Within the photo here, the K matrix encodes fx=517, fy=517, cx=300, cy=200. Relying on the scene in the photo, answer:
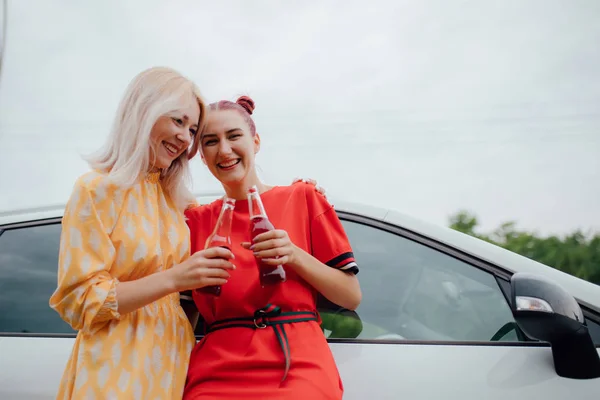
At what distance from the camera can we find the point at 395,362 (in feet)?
6.05

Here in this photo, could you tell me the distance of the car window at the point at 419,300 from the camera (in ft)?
6.44

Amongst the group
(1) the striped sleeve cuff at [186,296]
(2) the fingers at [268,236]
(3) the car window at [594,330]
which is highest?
(2) the fingers at [268,236]

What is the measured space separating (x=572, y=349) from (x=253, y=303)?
1068 millimetres

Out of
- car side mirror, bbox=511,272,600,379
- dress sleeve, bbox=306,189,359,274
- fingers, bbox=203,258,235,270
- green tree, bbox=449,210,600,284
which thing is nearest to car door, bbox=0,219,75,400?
fingers, bbox=203,258,235,270

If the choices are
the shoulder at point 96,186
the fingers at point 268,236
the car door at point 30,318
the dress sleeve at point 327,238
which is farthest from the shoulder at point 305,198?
the car door at point 30,318

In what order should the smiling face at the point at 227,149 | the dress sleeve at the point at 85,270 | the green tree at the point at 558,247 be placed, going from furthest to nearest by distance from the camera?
the green tree at the point at 558,247, the smiling face at the point at 227,149, the dress sleeve at the point at 85,270

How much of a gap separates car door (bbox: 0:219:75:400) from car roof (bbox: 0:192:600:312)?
117mm

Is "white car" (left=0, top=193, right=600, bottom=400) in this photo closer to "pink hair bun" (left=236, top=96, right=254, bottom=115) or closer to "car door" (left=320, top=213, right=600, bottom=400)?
"car door" (left=320, top=213, right=600, bottom=400)

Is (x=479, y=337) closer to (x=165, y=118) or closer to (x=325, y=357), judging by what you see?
(x=325, y=357)

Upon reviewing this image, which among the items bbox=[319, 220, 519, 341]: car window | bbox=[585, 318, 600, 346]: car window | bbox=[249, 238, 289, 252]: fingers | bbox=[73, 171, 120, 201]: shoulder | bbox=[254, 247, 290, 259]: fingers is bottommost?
bbox=[585, 318, 600, 346]: car window

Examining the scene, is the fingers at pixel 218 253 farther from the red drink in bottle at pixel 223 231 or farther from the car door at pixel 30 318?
the car door at pixel 30 318

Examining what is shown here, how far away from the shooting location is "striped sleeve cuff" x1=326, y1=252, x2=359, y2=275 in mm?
1840

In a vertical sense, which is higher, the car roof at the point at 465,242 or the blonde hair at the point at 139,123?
the blonde hair at the point at 139,123

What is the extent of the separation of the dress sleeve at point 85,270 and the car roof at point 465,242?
84cm
